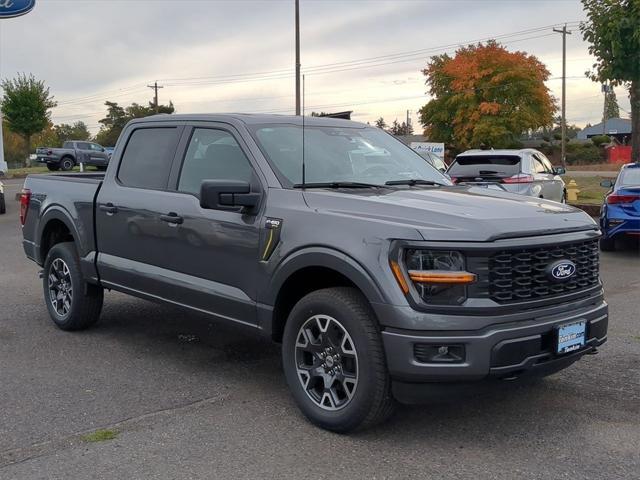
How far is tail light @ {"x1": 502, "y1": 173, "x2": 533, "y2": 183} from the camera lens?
1320 centimetres

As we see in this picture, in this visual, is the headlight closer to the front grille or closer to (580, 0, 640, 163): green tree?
the front grille

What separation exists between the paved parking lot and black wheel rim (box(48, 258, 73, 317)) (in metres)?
0.36

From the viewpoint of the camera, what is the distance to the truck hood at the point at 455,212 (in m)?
3.77

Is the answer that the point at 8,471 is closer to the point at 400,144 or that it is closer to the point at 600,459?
the point at 600,459

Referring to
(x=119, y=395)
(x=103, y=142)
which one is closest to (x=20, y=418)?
(x=119, y=395)

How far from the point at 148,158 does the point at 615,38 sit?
14.5 meters

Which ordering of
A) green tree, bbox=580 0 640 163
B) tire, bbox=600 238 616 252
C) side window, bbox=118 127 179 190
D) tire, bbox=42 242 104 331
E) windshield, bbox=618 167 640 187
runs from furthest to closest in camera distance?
green tree, bbox=580 0 640 163 < tire, bbox=600 238 616 252 < windshield, bbox=618 167 640 187 < tire, bbox=42 242 104 331 < side window, bbox=118 127 179 190

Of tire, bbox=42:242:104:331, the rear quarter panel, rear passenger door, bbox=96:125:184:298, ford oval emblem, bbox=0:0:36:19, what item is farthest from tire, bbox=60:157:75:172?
rear passenger door, bbox=96:125:184:298

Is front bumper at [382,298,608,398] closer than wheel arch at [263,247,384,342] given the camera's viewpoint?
Yes

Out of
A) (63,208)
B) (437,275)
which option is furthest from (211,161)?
(437,275)

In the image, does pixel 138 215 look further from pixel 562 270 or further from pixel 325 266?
pixel 562 270

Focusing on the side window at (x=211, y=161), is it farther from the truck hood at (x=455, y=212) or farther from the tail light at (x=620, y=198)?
the tail light at (x=620, y=198)

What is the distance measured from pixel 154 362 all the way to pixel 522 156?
9.99m

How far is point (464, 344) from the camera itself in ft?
12.0
